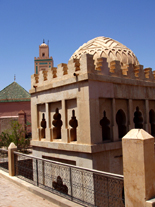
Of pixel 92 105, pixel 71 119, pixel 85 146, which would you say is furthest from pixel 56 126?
pixel 92 105

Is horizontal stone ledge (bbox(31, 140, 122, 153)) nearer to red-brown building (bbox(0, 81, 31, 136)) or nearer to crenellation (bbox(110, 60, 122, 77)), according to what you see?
crenellation (bbox(110, 60, 122, 77))

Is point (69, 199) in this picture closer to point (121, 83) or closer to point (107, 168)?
point (107, 168)

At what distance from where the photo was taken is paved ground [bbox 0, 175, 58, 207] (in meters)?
5.75

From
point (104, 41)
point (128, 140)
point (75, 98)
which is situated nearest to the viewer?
point (128, 140)

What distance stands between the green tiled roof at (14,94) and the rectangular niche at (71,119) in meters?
20.1

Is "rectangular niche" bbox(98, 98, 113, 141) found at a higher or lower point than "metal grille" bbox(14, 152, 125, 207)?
higher

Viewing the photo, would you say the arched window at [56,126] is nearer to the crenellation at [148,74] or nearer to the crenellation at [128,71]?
the crenellation at [128,71]

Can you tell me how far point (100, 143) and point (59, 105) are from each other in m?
2.15

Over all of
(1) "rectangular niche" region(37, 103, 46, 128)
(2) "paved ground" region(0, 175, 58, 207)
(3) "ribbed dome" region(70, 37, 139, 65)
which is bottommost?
(2) "paved ground" region(0, 175, 58, 207)

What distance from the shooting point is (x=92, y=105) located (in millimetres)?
6828

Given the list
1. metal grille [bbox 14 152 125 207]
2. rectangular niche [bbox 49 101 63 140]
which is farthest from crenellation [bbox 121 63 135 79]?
metal grille [bbox 14 152 125 207]

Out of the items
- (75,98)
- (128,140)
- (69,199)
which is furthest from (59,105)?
(128,140)

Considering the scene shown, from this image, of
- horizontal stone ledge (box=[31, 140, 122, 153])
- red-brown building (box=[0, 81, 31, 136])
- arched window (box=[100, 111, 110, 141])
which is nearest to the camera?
horizontal stone ledge (box=[31, 140, 122, 153])

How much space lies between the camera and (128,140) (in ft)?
13.1
